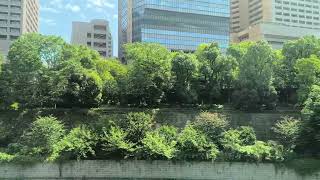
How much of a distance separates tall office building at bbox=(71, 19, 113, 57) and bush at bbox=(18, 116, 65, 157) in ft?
286

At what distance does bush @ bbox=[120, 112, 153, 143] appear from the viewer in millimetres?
35312

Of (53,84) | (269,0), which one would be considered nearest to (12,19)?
(269,0)

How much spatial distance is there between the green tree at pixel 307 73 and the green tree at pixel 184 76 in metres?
9.48

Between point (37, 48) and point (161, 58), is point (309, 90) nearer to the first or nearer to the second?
point (161, 58)

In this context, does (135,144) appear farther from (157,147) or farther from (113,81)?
(113,81)

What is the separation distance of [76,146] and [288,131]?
15.9 m

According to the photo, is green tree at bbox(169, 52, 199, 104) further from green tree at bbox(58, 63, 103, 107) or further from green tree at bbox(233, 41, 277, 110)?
green tree at bbox(58, 63, 103, 107)

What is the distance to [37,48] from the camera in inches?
1833

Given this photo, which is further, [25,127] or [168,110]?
[168,110]

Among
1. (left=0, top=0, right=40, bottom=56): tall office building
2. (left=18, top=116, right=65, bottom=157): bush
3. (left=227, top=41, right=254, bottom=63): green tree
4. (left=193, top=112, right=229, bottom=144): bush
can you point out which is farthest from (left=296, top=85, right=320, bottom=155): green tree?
(left=0, top=0, right=40, bottom=56): tall office building

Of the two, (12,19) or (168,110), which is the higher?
(12,19)

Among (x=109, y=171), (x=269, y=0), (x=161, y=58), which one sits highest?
(x=269, y=0)

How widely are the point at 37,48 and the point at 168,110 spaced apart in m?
13.5

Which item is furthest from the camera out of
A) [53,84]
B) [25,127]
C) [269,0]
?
[269,0]
